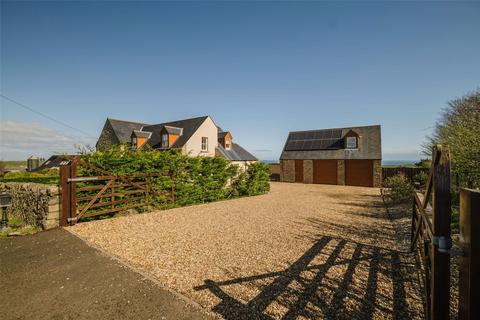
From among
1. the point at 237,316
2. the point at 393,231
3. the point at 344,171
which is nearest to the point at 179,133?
the point at 344,171

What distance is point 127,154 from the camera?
Result: 10375 mm

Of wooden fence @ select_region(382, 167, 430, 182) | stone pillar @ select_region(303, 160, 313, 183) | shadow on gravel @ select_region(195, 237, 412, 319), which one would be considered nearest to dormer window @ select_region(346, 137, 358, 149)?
wooden fence @ select_region(382, 167, 430, 182)

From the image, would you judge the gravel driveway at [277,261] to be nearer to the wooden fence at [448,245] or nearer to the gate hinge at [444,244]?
the wooden fence at [448,245]

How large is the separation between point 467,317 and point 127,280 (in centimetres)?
496

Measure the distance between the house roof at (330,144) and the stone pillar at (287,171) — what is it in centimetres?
65

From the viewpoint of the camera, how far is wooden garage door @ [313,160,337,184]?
26.3 meters

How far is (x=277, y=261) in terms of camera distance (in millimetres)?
5391

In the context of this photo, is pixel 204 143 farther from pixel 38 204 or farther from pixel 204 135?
pixel 38 204

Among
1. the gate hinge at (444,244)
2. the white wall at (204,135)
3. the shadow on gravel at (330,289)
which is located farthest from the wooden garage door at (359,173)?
the gate hinge at (444,244)

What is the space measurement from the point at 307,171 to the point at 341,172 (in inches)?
155

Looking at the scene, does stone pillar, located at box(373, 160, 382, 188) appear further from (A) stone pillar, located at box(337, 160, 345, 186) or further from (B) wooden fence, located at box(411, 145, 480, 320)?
(B) wooden fence, located at box(411, 145, 480, 320)

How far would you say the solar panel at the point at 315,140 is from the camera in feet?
92.0

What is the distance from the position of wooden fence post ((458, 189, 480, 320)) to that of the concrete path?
10.1ft

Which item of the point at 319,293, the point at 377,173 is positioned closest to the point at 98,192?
the point at 319,293
